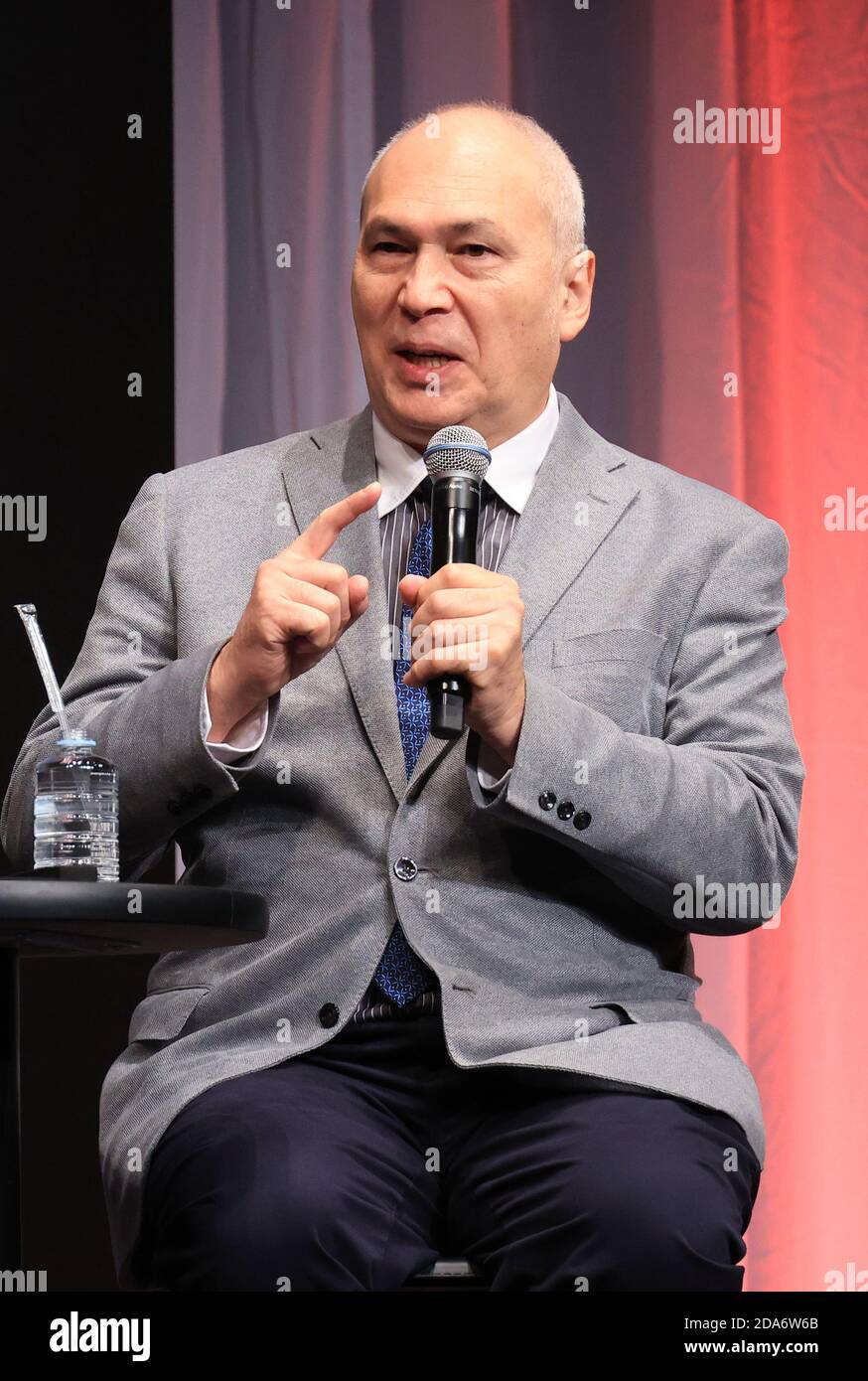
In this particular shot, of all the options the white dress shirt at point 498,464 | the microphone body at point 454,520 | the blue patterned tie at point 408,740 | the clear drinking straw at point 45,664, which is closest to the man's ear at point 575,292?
the white dress shirt at point 498,464

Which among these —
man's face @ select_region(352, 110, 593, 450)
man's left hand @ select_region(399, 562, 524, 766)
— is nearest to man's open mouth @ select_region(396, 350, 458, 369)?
man's face @ select_region(352, 110, 593, 450)

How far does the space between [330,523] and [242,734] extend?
0.83ft

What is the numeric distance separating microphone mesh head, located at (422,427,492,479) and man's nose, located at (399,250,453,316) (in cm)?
28

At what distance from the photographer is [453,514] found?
167 cm

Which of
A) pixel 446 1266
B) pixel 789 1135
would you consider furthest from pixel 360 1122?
pixel 789 1135

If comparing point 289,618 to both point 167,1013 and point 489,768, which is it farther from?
point 167,1013

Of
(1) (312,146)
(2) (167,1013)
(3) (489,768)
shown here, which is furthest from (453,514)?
(1) (312,146)

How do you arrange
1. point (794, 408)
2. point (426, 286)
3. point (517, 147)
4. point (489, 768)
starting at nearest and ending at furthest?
point (489, 768) < point (426, 286) < point (517, 147) < point (794, 408)

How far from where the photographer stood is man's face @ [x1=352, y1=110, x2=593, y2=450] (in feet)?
6.61

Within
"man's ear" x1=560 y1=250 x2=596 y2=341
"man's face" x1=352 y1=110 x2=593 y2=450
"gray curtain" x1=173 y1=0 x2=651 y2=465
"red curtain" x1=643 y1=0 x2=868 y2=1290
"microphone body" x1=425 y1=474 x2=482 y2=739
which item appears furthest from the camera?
"gray curtain" x1=173 y1=0 x2=651 y2=465

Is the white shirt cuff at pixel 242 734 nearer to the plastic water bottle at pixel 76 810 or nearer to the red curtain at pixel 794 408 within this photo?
the plastic water bottle at pixel 76 810

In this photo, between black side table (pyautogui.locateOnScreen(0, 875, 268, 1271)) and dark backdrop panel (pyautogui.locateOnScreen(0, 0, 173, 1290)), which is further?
dark backdrop panel (pyautogui.locateOnScreen(0, 0, 173, 1290))

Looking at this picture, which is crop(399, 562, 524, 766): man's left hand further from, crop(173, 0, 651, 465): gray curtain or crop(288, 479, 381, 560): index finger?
crop(173, 0, 651, 465): gray curtain
